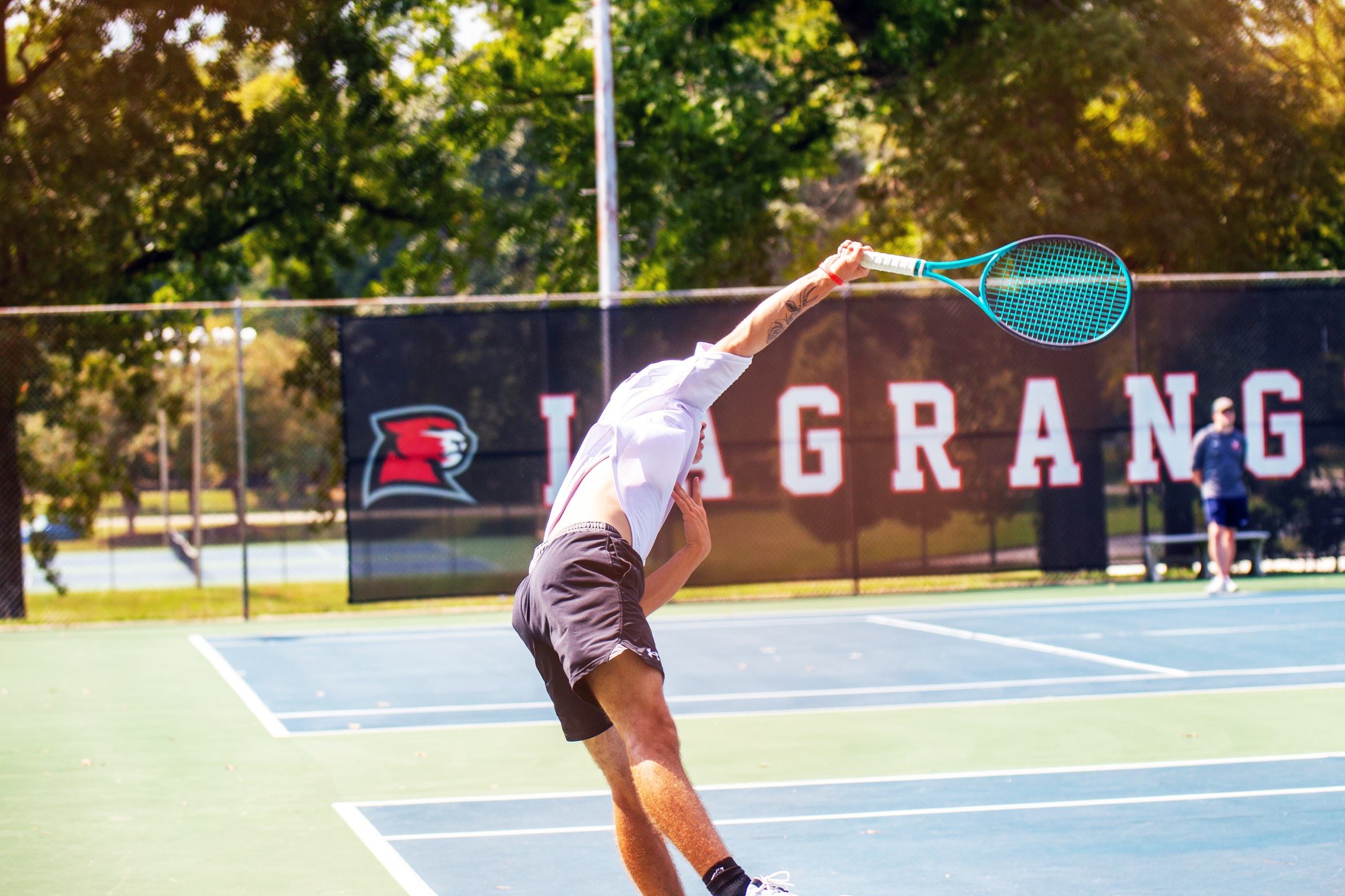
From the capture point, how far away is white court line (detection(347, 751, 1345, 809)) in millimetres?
6582

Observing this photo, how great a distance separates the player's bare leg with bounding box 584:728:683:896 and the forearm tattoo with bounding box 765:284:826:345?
1.20 m

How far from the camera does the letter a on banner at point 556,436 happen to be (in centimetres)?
1386

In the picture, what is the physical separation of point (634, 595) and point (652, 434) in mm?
430

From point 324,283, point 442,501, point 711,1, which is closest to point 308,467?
point 324,283

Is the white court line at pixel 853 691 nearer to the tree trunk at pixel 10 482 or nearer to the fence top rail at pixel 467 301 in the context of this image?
the fence top rail at pixel 467 301

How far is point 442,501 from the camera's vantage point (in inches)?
544

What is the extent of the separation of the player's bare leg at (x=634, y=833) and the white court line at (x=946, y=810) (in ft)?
6.17

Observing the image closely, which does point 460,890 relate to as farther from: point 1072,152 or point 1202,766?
point 1072,152

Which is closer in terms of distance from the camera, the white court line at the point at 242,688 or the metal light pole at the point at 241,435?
the white court line at the point at 242,688

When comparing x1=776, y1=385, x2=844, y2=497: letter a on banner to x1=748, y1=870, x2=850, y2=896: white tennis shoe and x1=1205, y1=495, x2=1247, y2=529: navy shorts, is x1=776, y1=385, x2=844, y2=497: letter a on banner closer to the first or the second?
x1=1205, y1=495, x2=1247, y2=529: navy shorts

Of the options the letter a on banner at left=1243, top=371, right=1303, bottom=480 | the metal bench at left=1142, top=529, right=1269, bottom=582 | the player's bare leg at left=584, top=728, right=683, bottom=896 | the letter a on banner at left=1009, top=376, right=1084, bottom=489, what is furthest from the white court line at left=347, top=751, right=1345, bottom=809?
the letter a on banner at left=1243, top=371, right=1303, bottom=480

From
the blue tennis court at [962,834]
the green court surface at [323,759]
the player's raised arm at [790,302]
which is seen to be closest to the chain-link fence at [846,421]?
the green court surface at [323,759]

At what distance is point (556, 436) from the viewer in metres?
13.9

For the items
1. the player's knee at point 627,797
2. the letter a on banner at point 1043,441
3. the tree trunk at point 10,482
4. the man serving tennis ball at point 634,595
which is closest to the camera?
the man serving tennis ball at point 634,595
